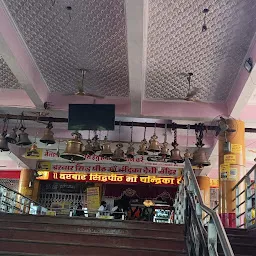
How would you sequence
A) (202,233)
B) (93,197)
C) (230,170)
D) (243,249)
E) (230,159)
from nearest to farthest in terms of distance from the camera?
1. (202,233)
2. (243,249)
3. (230,170)
4. (230,159)
5. (93,197)

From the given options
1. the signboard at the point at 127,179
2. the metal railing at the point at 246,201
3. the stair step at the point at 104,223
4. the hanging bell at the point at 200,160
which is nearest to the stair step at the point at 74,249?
the stair step at the point at 104,223

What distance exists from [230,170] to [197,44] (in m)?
3.14

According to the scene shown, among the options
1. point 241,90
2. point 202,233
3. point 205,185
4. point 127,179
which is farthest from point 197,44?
point 127,179

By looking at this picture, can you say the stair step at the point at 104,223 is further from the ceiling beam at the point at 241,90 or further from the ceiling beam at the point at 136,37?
the ceiling beam at the point at 241,90

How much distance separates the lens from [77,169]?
15852 mm

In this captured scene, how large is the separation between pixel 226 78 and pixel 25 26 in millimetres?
3980

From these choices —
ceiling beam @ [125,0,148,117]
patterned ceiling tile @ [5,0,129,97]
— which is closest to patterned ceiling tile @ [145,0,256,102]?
ceiling beam @ [125,0,148,117]

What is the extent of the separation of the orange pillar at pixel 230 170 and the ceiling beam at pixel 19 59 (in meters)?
4.23

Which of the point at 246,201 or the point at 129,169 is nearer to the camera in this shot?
the point at 246,201

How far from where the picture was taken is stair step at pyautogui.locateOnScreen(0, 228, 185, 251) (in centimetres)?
541

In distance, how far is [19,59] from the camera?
7.03 meters

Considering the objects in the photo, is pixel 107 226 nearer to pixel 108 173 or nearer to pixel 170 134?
pixel 170 134

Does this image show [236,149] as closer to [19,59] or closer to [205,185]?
[19,59]

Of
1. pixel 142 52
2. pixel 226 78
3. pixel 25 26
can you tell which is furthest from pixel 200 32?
pixel 25 26
